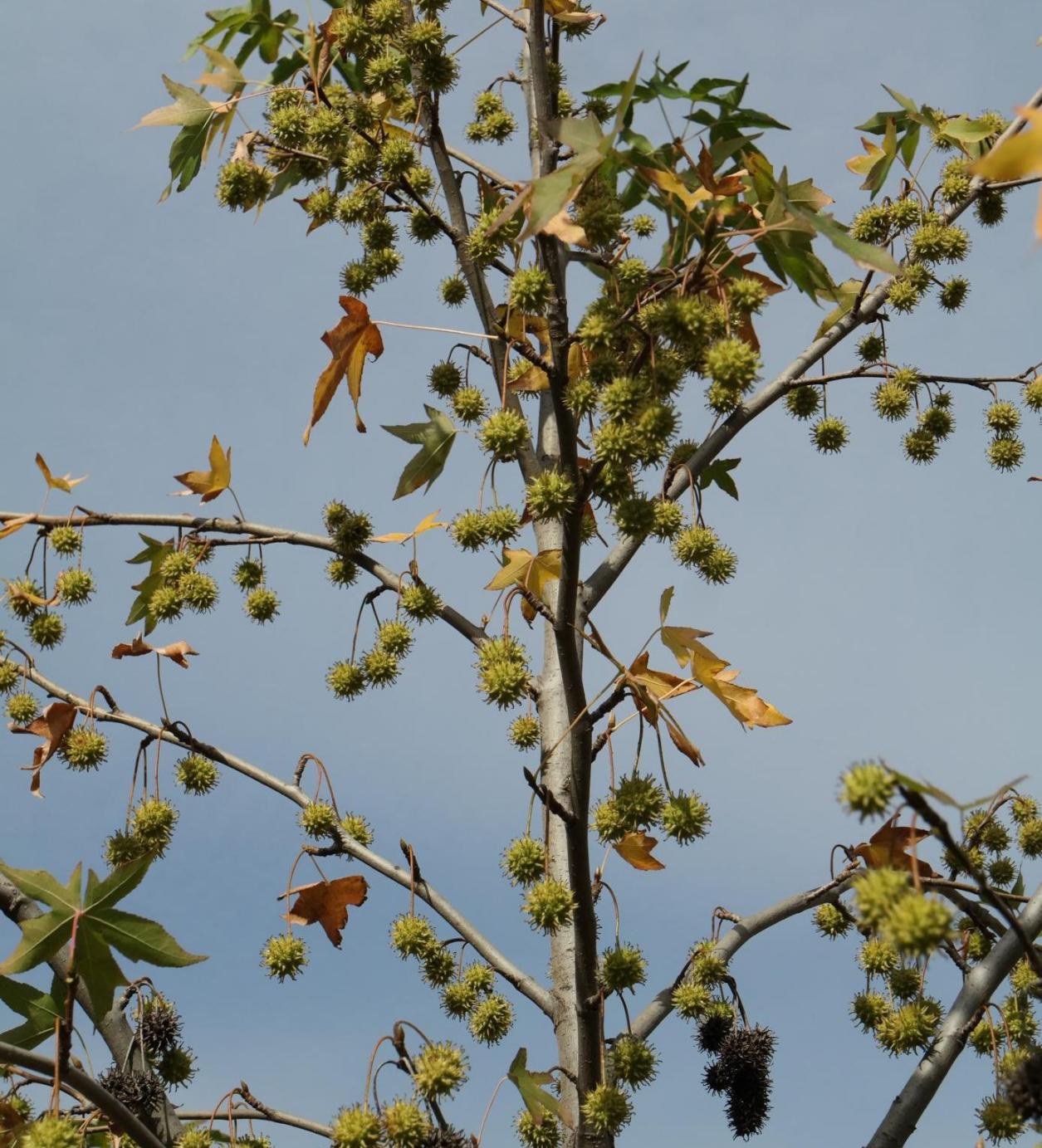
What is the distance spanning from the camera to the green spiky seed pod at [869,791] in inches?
76.1

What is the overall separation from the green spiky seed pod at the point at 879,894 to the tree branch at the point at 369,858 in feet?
7.08

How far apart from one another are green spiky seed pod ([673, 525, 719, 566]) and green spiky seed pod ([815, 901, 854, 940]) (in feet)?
3.98

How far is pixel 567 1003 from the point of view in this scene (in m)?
3.85

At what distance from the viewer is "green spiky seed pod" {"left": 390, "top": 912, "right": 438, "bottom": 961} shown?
3.65 metres

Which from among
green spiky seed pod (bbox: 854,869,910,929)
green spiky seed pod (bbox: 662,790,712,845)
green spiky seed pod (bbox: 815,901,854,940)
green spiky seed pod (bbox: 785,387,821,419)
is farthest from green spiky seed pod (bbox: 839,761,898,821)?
green spiky seed pod (bbox: 785,387,821,419)

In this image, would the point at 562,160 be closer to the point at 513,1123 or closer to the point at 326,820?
the point at 326,820

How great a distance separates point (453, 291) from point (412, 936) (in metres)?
2.33

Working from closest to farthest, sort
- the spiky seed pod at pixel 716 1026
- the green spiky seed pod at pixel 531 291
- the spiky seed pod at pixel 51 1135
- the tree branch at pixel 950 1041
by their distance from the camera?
the spiky seed pod at pixel 51 1135 → the green spiky seed pod at pixel 531 291 → the tree branch at pixel 950 1041 → the spiky seed pod at pixel 716 1026

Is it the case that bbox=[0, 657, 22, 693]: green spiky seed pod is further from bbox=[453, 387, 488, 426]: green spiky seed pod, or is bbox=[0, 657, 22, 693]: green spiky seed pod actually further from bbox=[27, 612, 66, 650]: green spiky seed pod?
bbox=[453, 387, 488, 426]: green spiky seed pod

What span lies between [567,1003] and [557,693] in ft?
2.81

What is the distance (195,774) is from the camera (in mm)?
4156

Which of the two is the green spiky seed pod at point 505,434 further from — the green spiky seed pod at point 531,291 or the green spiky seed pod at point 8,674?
the green spiky seed pod at point 8,674

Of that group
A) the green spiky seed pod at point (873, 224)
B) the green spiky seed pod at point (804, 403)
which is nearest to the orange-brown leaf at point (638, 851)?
the green spiky seed pod at point (804, 403)

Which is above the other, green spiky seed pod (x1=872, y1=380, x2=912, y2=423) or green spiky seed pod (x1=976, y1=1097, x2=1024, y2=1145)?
green spiky seed pod (x1=872, y1=380, x2=912, y2=423)
